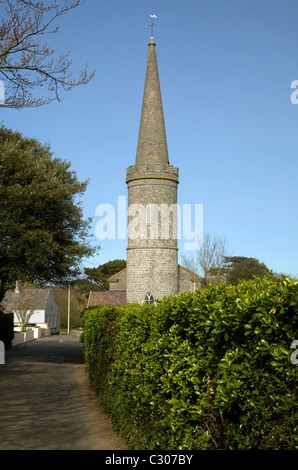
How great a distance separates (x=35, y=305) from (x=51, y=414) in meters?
53.0

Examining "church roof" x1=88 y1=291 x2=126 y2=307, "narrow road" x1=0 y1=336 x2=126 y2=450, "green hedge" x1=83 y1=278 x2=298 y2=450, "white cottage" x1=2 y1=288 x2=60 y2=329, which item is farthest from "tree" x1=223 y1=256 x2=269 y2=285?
"green hedge" x1=83 y1=278 x2=298 y2=450

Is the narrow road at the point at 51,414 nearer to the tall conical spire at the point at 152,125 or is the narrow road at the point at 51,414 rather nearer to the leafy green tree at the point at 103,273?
the tall conical spire at the point at 152,125

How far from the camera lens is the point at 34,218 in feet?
67.6

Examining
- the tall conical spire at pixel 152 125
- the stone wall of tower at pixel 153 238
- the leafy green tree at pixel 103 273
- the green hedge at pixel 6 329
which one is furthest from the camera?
the leafy green tree at pixel 103 273

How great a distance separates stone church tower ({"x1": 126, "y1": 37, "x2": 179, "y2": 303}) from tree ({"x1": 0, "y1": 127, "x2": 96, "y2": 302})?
21.2 meters

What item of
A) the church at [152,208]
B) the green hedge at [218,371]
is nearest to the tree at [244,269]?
the church at [152,208]

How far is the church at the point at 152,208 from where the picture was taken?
45.4 meters

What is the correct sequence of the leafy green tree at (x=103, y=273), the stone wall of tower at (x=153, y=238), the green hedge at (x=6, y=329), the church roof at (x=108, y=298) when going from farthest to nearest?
the leafy green tree at (x=103, y=273), the church roof at (x=108, y=298), the stone wall of tower at (x=153, y=238), the green hedge at (x=6, y=329)

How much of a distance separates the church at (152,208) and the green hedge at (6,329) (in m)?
14.0

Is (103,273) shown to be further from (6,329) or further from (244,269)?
(6,329)

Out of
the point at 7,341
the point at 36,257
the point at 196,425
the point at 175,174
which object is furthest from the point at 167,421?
the point at 175,174

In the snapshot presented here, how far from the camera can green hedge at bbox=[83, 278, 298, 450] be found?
388 centimetres

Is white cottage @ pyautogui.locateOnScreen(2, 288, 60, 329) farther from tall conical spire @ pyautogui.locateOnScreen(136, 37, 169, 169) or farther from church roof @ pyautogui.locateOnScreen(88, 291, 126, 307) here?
tall conical spire @ pyautogui.locateOnScreen(136, 37, 169, 169)

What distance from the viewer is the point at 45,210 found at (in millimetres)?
21438
